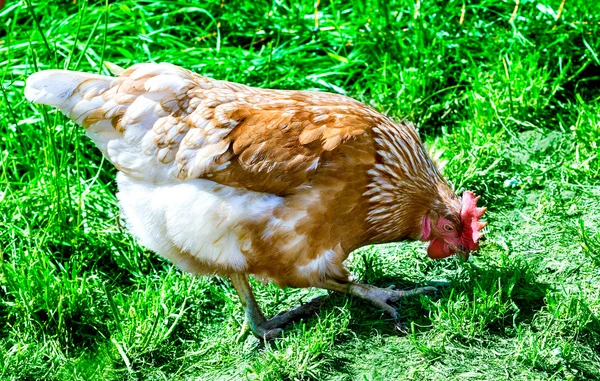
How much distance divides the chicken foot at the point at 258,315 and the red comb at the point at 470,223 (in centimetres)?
77

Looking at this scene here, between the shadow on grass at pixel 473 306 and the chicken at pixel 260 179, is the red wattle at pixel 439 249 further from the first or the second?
the shadow on grass at pixel 473 306

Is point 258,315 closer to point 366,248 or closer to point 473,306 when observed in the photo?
point 366,248

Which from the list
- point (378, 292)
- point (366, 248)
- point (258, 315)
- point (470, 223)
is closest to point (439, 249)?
point (470, 223)

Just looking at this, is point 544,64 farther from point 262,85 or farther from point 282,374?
point 282,374

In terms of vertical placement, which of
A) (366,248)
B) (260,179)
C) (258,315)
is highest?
(260,179)

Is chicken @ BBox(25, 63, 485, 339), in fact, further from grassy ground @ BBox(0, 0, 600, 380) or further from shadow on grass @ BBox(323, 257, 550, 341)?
grassy ground @ BBox(0, 0, 600, 380)

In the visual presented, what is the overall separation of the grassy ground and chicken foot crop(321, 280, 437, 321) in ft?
0.20

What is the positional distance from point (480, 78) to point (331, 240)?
2277 mm

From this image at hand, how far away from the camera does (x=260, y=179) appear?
12.0ft

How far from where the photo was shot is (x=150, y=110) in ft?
12.6

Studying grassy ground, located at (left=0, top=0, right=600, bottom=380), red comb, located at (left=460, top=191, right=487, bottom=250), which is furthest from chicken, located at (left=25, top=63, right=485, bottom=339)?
grassy ground, located at (left=0, top=0, right=600, bottom=380)

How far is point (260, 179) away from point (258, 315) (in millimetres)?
724

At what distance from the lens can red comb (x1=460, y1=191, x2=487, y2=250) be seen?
152 inches

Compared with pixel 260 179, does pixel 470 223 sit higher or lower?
lower
